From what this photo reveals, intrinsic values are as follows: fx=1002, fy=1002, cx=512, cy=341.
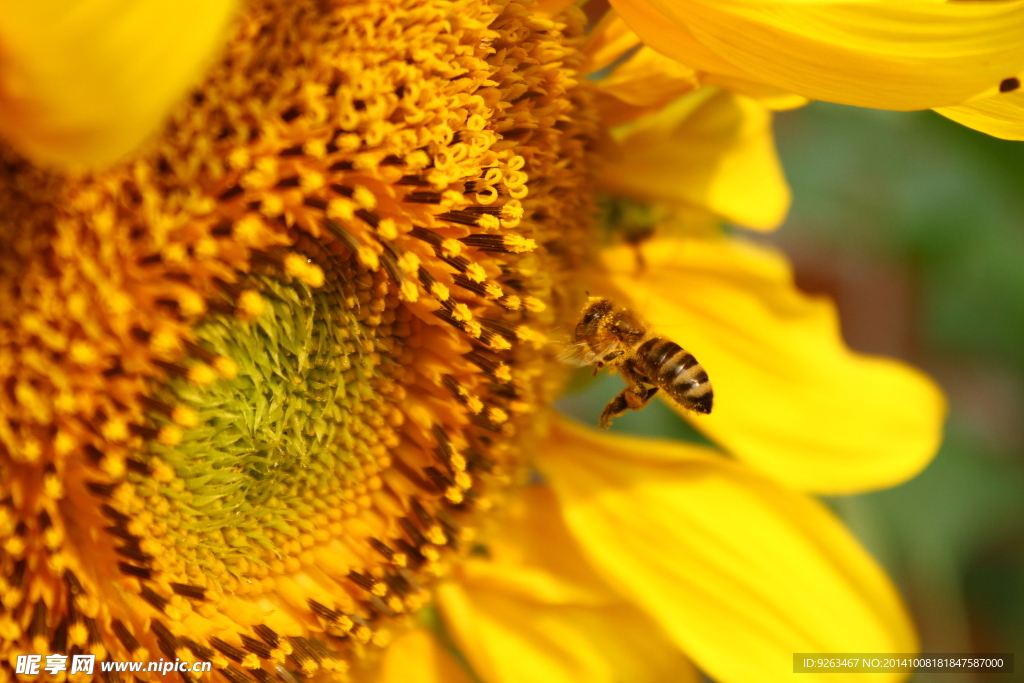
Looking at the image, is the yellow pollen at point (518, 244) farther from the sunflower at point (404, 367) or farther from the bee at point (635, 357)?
the bee at point (635, 357)

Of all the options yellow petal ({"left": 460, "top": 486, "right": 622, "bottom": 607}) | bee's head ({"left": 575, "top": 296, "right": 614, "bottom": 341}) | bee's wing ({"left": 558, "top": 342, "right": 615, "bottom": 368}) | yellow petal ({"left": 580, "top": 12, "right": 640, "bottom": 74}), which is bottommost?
yellow petal ({"left": 460, "top": 486, "right": 622, "bottom": 607})

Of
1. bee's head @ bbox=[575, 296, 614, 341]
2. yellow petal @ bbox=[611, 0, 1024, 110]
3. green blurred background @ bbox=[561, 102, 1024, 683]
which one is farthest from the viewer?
green blurred background @ bbox=[561, 102, 1024, 683]

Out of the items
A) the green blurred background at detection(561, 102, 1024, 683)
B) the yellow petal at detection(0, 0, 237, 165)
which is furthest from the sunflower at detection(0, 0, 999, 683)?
the green blurred background at detection(561, 102, 1024, 683)

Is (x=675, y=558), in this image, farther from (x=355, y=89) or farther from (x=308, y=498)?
(x=355, y=89)

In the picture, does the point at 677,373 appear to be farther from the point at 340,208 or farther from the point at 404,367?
the point at 340,208

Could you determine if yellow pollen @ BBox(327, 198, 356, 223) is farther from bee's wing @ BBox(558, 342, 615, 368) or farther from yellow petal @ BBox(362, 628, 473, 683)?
yellow petal @ BBox(362, 628, 473, 683)

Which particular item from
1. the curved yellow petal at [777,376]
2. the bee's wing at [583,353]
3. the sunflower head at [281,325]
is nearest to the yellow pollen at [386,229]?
the sunflower head at [281,325]

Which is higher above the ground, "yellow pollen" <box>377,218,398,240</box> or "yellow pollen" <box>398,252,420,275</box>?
"yellow pollen" <box>377,218,398,240</box>
